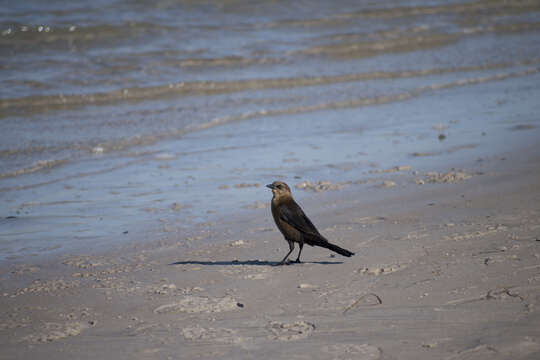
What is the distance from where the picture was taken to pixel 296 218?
5379mm

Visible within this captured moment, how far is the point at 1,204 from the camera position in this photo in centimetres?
748

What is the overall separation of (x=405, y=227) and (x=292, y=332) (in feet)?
7.90

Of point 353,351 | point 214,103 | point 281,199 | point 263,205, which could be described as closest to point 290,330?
point 353,351

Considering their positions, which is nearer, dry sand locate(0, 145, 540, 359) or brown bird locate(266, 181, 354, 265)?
dry sand locate(0, 145, 540, 359)

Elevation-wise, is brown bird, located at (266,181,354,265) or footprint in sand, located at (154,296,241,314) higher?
brown bird, located at (266,181,354,265)

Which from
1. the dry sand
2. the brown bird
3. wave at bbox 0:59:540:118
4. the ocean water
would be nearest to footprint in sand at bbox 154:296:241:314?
the dry sand

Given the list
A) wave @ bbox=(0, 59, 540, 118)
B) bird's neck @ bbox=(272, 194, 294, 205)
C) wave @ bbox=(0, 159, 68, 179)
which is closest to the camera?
bird's neck @ bbox=(272, 194, 294, 205)

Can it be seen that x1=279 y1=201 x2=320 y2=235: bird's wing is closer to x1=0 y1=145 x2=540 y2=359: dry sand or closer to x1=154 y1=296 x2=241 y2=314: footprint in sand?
Result: x1=0 y1=145 x2=540 y2=359: dry sand

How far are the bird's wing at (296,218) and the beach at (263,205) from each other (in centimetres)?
29

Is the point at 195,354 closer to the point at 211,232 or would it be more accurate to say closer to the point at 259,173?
the point at 211,232

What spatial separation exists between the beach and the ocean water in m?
0.06

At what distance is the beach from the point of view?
12.7 feet

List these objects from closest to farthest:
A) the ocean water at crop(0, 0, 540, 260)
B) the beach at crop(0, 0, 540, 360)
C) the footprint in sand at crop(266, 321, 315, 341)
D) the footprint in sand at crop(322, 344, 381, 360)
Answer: the footprint in sand at crop(322, 344, 381, 360)
the footprint in sand at crop(266, 321, 315, 341)
the beach at crop(0, 0, 540, 360)
the ocean water at crop(0, 0, 540, 260)

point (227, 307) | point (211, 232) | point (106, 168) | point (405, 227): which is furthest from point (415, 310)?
point (106, 168)
